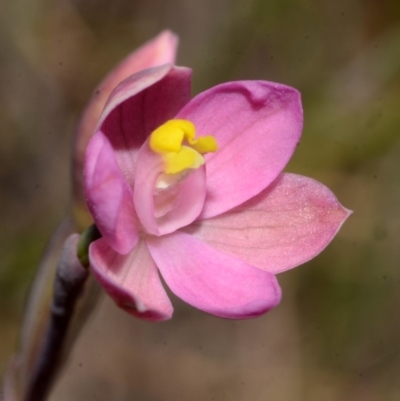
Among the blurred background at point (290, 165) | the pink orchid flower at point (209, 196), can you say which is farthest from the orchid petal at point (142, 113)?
the blurred background at point (290, 165)

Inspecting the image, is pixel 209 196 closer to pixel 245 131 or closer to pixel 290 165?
pixel 245 131

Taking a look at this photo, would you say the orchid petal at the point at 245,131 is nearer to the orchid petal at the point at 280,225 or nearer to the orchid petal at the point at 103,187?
the orchid petal at the point at 280,225

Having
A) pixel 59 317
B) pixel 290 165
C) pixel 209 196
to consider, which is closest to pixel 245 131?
pixel 209 196

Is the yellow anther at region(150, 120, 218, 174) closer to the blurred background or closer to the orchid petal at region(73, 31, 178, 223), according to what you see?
the orchid petal at region(73, 31, 178, 223)

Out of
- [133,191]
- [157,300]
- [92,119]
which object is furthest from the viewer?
[92,119]

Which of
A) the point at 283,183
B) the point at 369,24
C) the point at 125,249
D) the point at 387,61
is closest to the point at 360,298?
the point at 387,61

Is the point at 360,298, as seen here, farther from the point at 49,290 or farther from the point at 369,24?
the point at 49,290

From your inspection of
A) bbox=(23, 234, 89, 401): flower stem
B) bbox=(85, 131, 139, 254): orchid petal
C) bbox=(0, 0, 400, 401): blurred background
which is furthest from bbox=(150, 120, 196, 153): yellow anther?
bbox=(0, 0, 400, 401): blurred background
